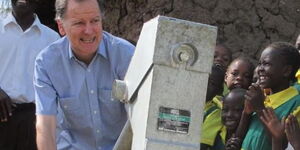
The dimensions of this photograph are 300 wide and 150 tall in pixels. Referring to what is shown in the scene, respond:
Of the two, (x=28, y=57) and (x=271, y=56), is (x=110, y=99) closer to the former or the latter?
(x=271, y=56)

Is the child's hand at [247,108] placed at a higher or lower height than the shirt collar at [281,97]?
lower

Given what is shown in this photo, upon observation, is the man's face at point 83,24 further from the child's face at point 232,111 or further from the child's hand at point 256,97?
the child's face at point 232,111

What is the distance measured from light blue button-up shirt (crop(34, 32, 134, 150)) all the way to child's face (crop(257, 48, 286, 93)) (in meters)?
0.95

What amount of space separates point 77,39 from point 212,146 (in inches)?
54.8

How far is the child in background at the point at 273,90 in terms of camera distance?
3.66 meters

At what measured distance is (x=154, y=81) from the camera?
2312 millimetres

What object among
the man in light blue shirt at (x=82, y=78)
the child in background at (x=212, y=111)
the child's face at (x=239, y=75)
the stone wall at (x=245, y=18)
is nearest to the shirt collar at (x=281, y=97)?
the child in background at (x=212, y=111)

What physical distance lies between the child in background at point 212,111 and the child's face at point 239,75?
0.10m

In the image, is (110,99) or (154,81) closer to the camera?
(154,81)

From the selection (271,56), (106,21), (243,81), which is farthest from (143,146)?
(106,21)

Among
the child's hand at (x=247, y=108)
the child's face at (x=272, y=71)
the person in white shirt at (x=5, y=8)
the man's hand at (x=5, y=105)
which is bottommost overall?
the man's hand at (x=5, y=105)

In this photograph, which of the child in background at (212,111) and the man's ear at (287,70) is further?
the child in background at (212,111)

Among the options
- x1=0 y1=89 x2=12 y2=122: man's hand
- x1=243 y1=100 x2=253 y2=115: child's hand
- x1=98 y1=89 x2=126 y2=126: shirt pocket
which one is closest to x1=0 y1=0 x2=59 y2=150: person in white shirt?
x1=0 y1=89 x2=12 y2=122: man's hand

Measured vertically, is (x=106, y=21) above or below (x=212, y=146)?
above
